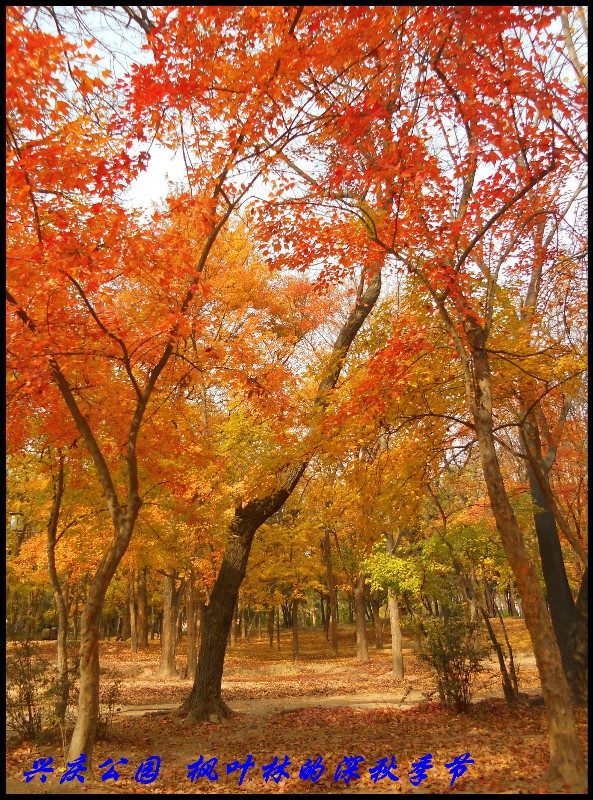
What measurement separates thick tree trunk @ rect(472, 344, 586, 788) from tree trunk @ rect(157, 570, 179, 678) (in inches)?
526

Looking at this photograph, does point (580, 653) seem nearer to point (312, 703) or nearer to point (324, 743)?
point (324, 743)

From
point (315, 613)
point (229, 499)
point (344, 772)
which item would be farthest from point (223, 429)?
point (315, 613)

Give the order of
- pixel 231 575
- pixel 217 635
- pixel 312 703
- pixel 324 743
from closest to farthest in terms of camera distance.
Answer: pixel 324 743
pixel 217 635
pixel 231 575
pixel 312 703

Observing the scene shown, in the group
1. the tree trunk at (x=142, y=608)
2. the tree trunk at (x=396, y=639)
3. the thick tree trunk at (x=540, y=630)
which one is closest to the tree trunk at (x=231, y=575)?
the thick tree trunk at (x=540, y=630)

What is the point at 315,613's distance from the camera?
56.7 m

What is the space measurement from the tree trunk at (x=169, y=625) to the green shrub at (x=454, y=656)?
10.0 m

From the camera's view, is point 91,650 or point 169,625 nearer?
point 91,650

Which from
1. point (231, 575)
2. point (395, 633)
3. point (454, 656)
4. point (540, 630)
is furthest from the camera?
point (395, 633)

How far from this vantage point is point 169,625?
56.5 ft

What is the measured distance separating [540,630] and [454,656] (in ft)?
13.8

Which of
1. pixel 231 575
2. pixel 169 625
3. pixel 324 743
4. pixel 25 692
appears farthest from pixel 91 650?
pixel 169 625

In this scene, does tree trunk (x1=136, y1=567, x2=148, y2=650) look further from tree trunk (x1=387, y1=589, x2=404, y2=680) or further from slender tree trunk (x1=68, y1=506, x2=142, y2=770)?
slender tree trunk (x1=68, y1=506, x2=142, y2=770)

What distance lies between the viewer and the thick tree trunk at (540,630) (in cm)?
458

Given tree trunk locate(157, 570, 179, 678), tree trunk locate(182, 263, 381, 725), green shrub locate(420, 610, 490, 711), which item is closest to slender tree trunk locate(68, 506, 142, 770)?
tree trunk locate(182, 263, 381, 725)
